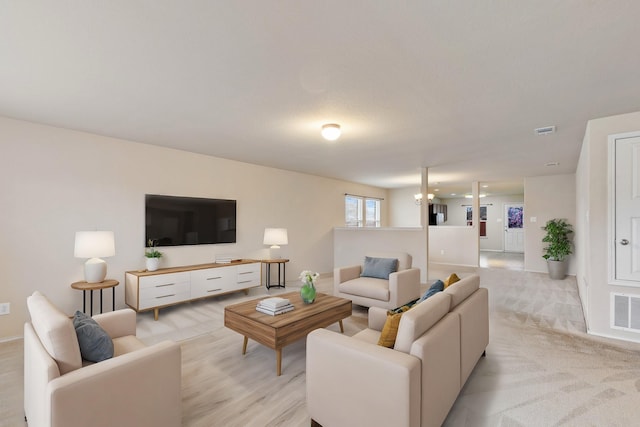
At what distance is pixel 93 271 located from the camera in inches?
134

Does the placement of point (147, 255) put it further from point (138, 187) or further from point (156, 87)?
point (156, 87)

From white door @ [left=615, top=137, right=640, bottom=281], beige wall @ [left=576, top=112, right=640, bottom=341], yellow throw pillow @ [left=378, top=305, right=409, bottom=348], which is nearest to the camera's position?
yellow throw pillow @ [left=378, top=305, right=409, bottom=348]

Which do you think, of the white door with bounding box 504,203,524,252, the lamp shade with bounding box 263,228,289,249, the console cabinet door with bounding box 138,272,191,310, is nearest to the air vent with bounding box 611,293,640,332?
the lamp shade with bounding box 263,228,289,249

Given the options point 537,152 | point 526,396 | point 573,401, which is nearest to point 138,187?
point 526,396

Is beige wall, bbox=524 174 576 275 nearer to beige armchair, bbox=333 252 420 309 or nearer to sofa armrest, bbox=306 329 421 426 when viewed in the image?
beige armchair, bbox=333 252 420 309

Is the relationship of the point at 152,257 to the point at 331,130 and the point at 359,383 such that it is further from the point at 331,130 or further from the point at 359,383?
the point at 359,383

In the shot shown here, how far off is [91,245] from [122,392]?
247 centimetres

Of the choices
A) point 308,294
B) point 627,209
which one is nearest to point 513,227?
point 627,209

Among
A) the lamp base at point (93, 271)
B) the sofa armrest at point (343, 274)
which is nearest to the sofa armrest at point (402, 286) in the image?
the sofa armrest at point (343, 274)

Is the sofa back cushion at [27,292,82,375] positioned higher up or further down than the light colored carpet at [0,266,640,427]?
higher up

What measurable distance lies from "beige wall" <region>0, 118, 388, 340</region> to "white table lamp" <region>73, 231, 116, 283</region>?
399mm

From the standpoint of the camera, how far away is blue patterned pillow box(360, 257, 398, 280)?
14.1 feet

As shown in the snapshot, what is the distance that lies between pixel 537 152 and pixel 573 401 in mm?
3863

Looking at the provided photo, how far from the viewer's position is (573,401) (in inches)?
81.7
